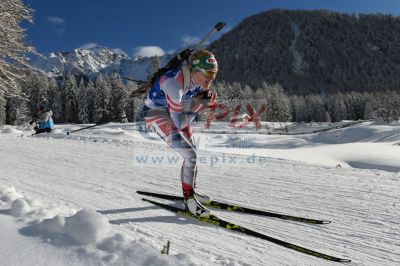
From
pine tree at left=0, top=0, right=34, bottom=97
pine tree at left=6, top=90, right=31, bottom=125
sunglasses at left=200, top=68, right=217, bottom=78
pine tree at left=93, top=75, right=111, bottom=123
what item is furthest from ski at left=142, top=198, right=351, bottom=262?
pine tree at left=93, top=75, right=111, bottom=123

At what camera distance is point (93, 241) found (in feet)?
11.4

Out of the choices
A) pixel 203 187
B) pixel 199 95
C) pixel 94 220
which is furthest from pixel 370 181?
pixel 94 220

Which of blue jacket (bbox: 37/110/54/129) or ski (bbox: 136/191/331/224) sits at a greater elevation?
blue jacket (bbox: 37/110/54/129)

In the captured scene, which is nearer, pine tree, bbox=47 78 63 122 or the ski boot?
the ski boot

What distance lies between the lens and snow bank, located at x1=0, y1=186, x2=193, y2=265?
3205mm

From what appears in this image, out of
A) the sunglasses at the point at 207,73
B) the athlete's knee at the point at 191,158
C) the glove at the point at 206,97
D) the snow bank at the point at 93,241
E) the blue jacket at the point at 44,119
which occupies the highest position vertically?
the sunglasses at the point at 207,73

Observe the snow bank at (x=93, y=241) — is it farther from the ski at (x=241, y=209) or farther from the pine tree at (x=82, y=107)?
the pine tree at (x=82, y=107)

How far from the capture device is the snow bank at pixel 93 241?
10.5ft

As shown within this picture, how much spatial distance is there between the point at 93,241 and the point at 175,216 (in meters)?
1.86

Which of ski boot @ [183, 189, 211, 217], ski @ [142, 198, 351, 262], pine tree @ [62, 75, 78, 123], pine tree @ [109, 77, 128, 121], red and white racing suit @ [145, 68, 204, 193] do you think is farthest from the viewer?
pine tree @ [62, 75, 78, 123]

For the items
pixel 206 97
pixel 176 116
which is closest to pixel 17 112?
pixel 206 97

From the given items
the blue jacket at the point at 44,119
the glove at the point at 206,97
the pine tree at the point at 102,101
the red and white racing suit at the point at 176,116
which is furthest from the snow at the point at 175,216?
the pine tree at the point at 102,101

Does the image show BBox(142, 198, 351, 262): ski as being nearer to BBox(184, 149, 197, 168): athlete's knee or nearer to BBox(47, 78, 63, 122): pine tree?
BBox(184, 149, 197, 168): athlete's knee

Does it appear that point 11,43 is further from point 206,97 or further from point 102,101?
point 102,101
